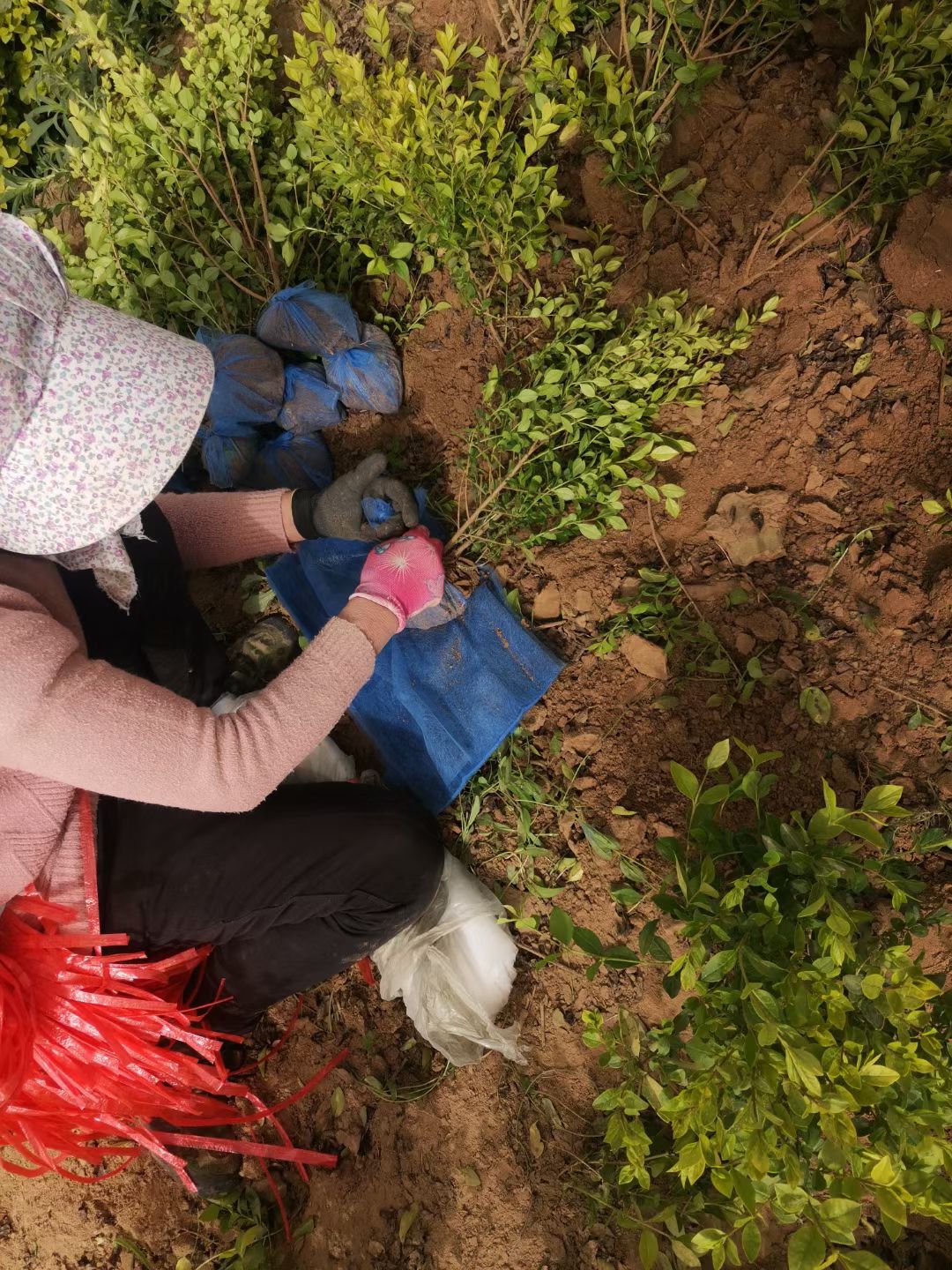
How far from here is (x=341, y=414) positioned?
2217 millimetres

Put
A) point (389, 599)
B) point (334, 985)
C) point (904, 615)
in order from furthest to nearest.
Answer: point (334, 985), point (389, 599), point (904, 615)

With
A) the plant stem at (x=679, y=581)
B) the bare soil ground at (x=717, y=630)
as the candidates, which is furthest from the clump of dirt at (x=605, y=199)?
the plant stem at (x=679, y=581)

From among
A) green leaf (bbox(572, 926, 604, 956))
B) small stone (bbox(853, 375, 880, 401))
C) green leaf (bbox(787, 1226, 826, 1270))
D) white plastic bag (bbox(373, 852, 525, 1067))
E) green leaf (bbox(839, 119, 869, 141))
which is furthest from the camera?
white plastic bag (bbox(373, 852, 525, 1067))

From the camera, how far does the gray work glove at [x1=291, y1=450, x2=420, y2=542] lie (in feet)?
6.16

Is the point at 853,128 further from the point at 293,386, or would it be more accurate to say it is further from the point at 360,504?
the point at 293,386

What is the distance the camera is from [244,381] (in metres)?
2.11

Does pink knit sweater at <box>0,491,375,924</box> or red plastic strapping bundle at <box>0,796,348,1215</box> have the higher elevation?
pink knit sweater at <box>0,491,375,924</box>

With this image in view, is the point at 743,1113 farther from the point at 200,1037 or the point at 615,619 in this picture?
the point at 200,1037

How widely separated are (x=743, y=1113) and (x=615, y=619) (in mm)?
1033

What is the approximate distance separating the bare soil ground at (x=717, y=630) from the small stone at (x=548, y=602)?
0.02 metres

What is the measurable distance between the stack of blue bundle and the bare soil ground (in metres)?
0.17

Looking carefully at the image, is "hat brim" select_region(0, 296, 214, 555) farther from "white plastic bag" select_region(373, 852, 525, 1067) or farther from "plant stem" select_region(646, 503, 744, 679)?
"white plastic bag" select_region(373, 852, 525, 1067)

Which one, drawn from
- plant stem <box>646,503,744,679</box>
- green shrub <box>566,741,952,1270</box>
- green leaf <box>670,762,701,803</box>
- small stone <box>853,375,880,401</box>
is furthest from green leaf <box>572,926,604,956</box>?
small stone <box>853,375,880,401</box>

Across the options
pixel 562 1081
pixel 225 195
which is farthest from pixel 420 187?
pixel 562 1081
